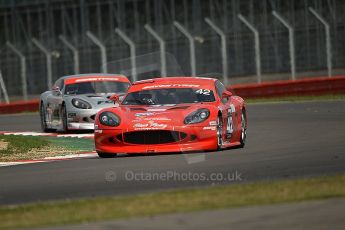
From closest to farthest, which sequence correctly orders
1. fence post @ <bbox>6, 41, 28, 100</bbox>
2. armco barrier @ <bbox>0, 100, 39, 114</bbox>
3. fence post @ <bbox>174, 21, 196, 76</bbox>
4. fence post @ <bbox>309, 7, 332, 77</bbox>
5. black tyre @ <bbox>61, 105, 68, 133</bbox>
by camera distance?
black tyre @ <bbox>61, 105, 68, 133</bbox>
fence post @ <bbox>309, 7, 332, 77</bbox>
fence post @ <bbox>174, 21, 196, 76</bbox>
fence post @ <bbox>6, 41, 28, 100</bbox>
armco barrier @ <bbox>0, 100, 39, 114</bbox>

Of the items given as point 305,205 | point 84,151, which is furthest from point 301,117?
point 305,205

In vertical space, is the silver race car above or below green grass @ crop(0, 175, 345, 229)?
below

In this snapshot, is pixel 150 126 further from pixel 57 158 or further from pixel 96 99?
pixel 96 99

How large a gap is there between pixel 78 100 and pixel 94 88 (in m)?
0.73

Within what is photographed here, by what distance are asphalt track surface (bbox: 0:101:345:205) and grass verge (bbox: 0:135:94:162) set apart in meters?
1.99

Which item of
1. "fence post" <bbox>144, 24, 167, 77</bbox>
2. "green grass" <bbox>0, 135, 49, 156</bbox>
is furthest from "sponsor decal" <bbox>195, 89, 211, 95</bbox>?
"fence post" <bbox>144, 24, 167, 77</bbox>

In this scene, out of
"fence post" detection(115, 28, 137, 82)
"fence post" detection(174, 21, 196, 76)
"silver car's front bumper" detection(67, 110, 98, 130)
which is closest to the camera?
"silver car's front bumper" detection(67, 110, 98, 130)

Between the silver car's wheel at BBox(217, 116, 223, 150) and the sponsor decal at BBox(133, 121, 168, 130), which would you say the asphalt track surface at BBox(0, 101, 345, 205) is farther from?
the sponsor decal at BBox(133, 121, 168, 130)

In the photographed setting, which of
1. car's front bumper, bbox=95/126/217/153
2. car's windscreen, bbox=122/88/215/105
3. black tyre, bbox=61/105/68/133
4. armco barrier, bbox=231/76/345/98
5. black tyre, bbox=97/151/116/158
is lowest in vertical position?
armco barrier, bbox=231/76/345/98

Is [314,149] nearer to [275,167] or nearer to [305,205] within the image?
[275,167]

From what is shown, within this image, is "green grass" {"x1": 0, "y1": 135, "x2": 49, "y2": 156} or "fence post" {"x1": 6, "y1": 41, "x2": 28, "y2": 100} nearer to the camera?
"green grass" {"x1": 0, "y1": 135, "x2": 49, "y2": 156}

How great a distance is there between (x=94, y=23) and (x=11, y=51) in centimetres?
280

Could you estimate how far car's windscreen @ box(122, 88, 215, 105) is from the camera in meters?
16.4

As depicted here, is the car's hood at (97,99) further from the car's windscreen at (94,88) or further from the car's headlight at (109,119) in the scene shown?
the car's headlight at (109,119)
